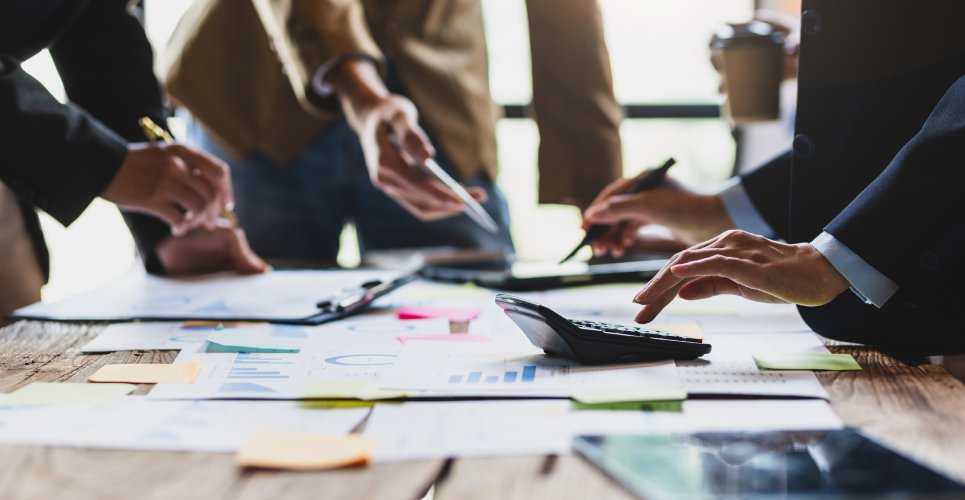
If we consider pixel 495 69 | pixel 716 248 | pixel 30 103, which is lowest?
pixel 495 69

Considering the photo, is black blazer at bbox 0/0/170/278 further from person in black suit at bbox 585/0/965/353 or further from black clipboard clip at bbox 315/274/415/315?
person in black suit at bbox 585/0/965/353

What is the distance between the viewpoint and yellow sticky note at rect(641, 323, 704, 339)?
0.99m

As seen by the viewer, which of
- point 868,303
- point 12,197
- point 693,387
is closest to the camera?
point 693,387

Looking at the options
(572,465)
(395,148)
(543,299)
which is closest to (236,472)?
(572,465)

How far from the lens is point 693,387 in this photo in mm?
742

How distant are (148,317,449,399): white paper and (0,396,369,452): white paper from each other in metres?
0.03

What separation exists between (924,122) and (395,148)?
3.09 ft

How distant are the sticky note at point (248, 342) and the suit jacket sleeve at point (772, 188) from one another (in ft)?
2.55

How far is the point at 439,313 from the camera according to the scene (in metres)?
1.15

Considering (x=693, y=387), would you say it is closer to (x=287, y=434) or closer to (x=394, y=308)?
(x=287, y=434)

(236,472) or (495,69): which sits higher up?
(236,472)

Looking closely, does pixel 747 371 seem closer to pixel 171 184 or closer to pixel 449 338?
pixel 449 338

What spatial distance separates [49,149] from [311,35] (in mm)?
670

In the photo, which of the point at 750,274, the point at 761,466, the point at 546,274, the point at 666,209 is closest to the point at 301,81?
the point at 546,274
